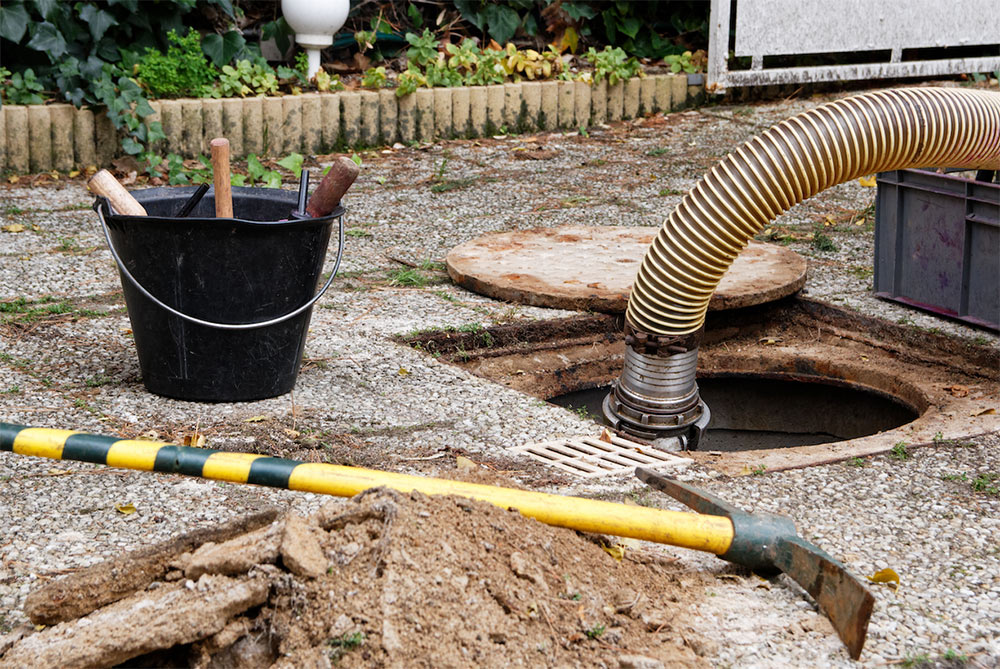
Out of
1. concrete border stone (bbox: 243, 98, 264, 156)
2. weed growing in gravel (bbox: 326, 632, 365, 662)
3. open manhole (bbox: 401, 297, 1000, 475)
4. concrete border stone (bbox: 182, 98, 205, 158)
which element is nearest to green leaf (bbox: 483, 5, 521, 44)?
concrete border stone (bbox: 243, 98, 264, 156)

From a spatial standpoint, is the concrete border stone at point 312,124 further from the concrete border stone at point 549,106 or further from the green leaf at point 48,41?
the concrete border stone at point 549,106

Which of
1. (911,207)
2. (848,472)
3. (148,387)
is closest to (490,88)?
(911,207)

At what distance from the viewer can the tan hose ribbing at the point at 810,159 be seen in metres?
2.94

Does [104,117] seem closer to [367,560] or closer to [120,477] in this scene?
[120,477]

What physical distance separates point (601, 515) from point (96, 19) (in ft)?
16.6

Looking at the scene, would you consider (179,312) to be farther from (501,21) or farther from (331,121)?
(501,21)

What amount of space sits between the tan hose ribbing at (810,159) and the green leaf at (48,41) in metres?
4.07

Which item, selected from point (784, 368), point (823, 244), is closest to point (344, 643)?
point (784, 368)

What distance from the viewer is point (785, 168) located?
116 inches

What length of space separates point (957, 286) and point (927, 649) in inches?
86.9

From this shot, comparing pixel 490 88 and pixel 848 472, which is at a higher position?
pixel 490 88

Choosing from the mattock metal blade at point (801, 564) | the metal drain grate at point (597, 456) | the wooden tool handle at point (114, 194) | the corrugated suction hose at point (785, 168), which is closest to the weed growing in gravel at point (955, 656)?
A: the mattock metal blade at point (801, 564)

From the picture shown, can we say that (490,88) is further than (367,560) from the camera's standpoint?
Yes

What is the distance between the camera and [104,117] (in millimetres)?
5914
